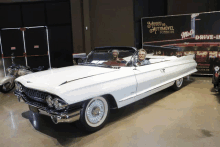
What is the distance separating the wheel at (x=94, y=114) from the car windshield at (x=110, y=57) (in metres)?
0.90

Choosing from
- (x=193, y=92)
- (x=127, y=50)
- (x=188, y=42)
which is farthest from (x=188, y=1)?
(x=127, y=50)

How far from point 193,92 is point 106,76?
295 centimetres

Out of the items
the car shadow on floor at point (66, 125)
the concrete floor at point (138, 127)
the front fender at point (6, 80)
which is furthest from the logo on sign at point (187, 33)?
the front fender at point (6, 80)

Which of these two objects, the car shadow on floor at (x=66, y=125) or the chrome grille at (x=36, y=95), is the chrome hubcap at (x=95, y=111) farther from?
the chrome grille at (x=36, y=95)

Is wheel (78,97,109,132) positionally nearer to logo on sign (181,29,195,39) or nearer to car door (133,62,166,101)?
car door (133,62,166,101)

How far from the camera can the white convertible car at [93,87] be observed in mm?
2492

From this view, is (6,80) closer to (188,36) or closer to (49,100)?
(49,100)

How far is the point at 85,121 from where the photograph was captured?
2723mm

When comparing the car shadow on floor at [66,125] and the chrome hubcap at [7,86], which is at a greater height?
the chrome hubcap at [7,86]

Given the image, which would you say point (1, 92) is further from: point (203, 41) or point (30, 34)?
point (203, 41)

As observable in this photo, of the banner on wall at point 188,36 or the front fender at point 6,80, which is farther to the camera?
the banner on wall at point 188,36

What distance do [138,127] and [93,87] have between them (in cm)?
102

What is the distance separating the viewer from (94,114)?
9.39 feet

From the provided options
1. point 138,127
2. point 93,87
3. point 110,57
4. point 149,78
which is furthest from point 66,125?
point 149,78
